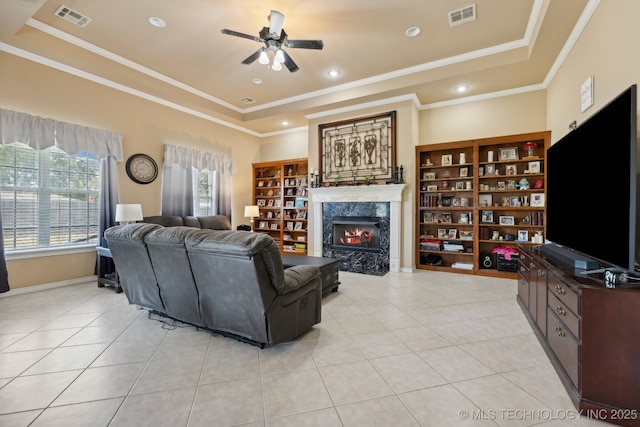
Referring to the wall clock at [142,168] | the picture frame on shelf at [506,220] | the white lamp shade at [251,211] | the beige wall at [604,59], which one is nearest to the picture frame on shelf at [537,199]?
the picture frame on shelf at [506,220]

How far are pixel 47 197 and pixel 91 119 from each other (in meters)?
1.34

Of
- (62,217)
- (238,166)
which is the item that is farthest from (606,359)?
(238,166)

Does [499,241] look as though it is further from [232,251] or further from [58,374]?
[58,374]

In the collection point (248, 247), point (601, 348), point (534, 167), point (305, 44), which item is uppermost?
point (305, 44)

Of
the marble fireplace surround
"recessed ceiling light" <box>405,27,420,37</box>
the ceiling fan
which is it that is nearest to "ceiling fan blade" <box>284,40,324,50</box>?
the ceiling fan

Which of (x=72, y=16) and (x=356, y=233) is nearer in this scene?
(x=72, y=16)

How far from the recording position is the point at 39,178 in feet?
13.0

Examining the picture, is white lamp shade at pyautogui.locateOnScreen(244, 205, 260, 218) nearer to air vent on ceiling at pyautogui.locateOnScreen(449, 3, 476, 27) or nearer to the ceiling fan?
the ceiling fan

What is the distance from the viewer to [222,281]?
7.34 feet

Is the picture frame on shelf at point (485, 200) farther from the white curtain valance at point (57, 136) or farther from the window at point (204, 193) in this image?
the white curtain valance at point (57, 136)

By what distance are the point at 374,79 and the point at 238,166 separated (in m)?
3.89

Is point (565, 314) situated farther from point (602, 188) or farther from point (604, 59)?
point (604, 59)

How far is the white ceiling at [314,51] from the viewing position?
3197 mm

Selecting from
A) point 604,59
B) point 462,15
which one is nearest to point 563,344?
point 604,59
